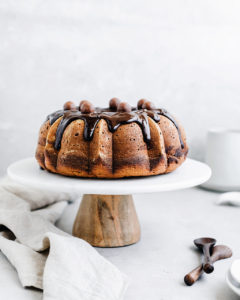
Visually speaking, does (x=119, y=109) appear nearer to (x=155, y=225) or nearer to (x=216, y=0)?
(x=155, y=225)

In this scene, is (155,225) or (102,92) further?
(102,92)

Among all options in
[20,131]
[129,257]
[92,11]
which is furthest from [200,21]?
[129,257]

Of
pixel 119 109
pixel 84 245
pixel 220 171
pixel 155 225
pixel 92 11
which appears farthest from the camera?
pixel 92 11

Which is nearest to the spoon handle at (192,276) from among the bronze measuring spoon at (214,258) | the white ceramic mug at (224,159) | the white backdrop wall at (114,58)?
the bronze measuring spoon at (214,258)

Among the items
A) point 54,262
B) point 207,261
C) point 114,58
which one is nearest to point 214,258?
point 207,261

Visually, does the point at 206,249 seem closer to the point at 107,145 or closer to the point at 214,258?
the point at 214,258

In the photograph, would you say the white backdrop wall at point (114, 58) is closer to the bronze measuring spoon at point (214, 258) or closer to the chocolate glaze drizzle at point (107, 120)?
the chocolate glaze drizzle at point (107, 120)
